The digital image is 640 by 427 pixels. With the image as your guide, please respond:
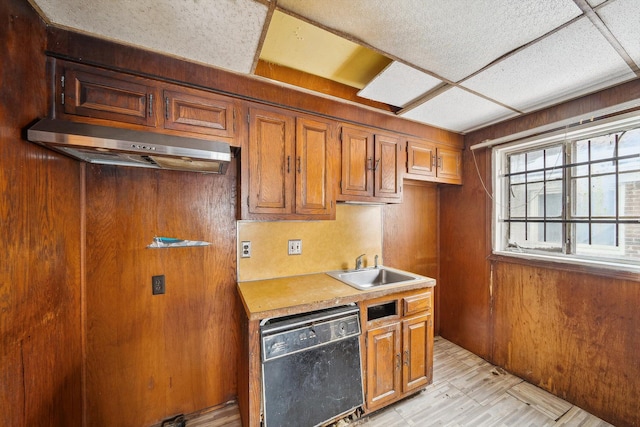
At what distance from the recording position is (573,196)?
1971 millimetres

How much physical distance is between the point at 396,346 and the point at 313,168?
5.07ft

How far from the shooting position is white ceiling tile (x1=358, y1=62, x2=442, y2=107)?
1528 mm

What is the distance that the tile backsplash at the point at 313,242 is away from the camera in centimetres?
193

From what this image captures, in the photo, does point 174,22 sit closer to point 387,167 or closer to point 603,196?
point 387,167

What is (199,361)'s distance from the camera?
1759 mm

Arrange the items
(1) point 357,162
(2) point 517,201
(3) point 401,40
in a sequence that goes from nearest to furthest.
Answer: (3) point 401,40 → (1) point 357,162 → (2) point 517,201

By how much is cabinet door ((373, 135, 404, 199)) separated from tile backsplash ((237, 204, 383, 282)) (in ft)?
1.19

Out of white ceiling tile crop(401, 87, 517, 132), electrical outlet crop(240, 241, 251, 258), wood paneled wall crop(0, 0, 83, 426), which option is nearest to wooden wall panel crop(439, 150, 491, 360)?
white ceiling tile crop(401, 87, 517, 132)

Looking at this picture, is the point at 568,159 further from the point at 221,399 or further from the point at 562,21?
the point at 221,399

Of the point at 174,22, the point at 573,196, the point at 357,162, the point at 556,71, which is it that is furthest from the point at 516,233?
the point at 174,22

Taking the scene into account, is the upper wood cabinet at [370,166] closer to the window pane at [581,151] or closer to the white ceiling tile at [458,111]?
the white ceiling tile at [458,111]

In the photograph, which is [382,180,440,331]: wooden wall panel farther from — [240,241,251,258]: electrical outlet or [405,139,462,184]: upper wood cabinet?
[240,241,251,258]: electrical outlet

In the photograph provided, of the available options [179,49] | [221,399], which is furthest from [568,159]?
[221,399]

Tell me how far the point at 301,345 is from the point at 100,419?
1450 mm
